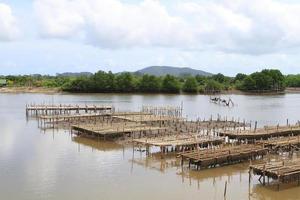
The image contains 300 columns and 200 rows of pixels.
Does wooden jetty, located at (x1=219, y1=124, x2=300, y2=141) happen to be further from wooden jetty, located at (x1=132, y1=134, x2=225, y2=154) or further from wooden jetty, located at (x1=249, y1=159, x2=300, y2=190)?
wooden jetty, located at (x1=249, y1=159, x2=300, y2=190)

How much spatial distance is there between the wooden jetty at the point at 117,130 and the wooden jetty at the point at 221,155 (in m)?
10.7

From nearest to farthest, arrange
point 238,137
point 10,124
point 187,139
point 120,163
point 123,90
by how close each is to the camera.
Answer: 1. point 120,163
2. point 187,139
3. point 238,137
4. point 10,124
5. point 123,90

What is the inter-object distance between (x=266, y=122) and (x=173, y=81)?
63544 millimetres

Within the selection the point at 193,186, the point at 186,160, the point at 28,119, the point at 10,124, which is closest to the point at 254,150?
the point at 186,160

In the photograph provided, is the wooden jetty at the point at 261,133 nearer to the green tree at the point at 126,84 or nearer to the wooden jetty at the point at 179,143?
the wooden jetty at the point at 179,143

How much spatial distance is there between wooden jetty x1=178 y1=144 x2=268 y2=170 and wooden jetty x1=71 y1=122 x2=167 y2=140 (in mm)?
10666

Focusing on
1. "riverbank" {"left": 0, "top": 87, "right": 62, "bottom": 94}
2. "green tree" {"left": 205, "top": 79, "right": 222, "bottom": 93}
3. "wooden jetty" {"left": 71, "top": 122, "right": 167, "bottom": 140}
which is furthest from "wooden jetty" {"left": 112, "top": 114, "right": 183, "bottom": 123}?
"riverbank" {"left": 0, "top": 87, "right": 62, "bottom": 94}

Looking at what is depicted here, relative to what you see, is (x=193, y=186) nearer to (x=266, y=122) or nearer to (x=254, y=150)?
(x=254, y=150)

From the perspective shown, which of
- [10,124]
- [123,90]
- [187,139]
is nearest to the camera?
[187,139]

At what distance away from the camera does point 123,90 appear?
118188mm

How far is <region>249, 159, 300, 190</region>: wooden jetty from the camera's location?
2514 cm

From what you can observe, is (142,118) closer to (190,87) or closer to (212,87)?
(190,87)

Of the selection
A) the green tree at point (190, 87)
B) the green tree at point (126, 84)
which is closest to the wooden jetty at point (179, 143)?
the green tree at point (126, 84)

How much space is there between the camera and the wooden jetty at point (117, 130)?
132ft
